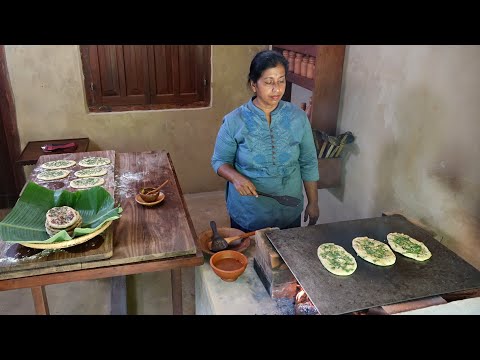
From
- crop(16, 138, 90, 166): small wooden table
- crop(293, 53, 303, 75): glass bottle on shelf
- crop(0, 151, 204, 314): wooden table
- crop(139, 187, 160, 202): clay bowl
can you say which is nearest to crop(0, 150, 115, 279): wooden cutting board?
crop(0, 151, 204, 314): wooden table

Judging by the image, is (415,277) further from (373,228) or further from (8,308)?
(8,308)

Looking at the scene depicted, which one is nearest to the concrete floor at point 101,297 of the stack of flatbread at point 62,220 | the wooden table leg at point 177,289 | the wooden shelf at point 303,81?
the wooden table leg at point 177,289

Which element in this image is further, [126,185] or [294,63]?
[294,63]

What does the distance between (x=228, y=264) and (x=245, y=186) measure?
478mm

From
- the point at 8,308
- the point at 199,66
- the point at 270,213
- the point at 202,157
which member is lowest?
the point at 8,308

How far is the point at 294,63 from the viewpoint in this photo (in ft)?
12.4

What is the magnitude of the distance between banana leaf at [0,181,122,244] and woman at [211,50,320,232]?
70cm

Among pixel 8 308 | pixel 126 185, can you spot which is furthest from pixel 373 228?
pixel 8 308

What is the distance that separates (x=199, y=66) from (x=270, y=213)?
260cm

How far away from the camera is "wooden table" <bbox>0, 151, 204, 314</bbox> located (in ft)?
6.07

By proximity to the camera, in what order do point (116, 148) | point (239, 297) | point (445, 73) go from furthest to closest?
point (116, 148) < point (445, 73) < point (239, 297)

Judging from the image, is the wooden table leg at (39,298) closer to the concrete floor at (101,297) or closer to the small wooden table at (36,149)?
the concrete floor at (101,297)

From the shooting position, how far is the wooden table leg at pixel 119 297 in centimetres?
294

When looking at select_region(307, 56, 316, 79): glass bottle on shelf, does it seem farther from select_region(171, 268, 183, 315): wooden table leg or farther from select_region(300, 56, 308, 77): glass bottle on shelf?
select_region(171, 268, 183, 315): wooden table leg
